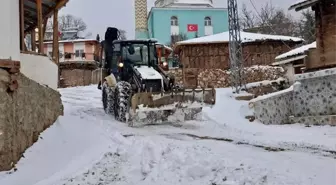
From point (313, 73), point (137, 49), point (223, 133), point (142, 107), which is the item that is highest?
point (137, 49)

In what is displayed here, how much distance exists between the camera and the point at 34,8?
12.5 metres

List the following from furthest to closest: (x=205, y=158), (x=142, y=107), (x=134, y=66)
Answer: (x=134, y=66), (x=142, y=107), (x=205, y=158)

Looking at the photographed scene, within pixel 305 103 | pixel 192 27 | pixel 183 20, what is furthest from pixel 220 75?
pixel 183 20

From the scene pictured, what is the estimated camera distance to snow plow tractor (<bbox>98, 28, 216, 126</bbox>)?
1157cm

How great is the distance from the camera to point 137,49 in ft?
45.5

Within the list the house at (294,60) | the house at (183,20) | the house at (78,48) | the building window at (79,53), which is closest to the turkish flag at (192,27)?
the house at (183,20)

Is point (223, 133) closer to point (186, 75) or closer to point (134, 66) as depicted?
point (134, 66)

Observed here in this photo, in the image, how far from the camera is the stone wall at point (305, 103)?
40.3 ft

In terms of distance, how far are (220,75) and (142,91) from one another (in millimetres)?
16548

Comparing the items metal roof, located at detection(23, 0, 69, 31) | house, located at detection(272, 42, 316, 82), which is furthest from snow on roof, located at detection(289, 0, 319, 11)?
metal roof, located at detection(23, 0, 69, 31)

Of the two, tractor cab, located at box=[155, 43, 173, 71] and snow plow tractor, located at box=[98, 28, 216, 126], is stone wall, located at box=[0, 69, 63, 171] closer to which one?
snow plow tractor, located at box=[98, 28, 216, 126]

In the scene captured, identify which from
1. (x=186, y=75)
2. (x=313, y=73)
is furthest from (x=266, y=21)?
(x=313, y=73)

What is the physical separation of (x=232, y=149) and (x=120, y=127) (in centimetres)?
474

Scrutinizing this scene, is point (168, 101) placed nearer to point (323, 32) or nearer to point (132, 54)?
point (132, 54)
